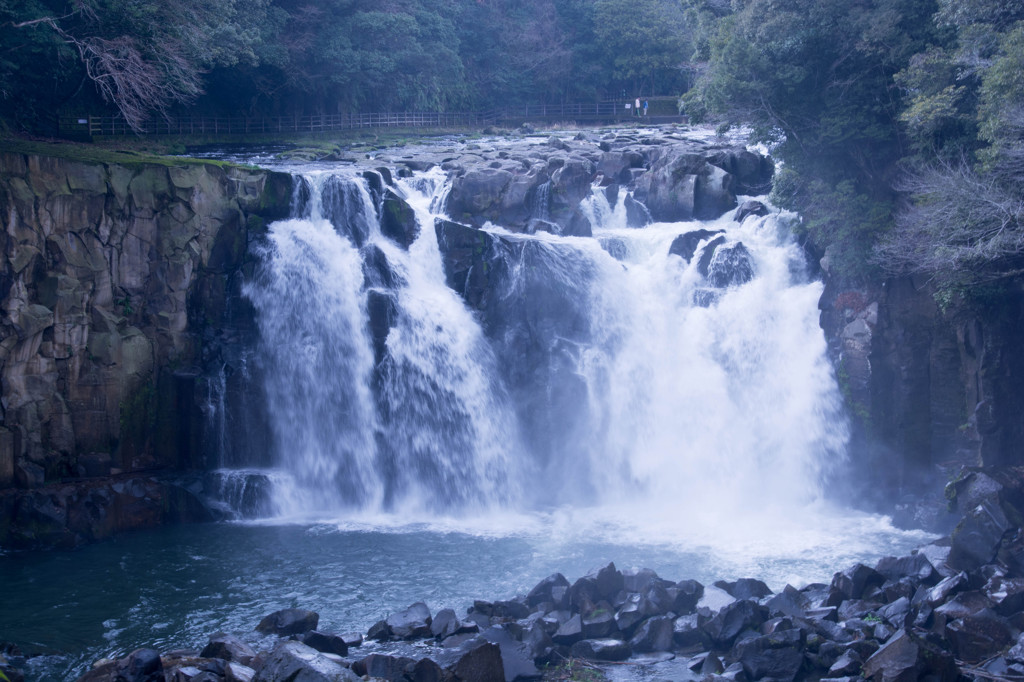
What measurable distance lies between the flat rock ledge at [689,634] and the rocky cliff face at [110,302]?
699cm

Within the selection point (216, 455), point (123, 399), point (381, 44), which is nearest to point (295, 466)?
point (216, 455)

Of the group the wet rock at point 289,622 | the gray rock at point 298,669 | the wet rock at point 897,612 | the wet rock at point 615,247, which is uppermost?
the wet rock at point 615,247

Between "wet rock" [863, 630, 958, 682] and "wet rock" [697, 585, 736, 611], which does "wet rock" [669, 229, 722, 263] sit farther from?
"wet rock" [863, 630, 958, 682]

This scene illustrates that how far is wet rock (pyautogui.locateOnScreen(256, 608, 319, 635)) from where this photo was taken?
38.3 feet

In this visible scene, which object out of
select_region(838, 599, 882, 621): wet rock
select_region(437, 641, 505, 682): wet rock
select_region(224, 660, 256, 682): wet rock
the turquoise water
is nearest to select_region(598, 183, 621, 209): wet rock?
the turquoise water

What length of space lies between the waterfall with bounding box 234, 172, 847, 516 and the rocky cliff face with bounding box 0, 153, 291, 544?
1289 millimetres

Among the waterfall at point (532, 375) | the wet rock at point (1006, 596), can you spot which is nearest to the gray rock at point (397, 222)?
the waterfall at point (532, 375)

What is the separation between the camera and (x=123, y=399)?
1800cm

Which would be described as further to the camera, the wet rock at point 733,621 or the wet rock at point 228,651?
the wet rock at point 733,621

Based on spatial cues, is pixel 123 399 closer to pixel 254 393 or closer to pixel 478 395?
pixel 254 393

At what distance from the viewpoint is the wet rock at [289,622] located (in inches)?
459

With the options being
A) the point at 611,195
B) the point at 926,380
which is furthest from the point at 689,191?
the point at 926,380

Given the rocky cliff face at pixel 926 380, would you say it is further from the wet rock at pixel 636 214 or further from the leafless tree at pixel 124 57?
the leafless tree at pixel 124 57

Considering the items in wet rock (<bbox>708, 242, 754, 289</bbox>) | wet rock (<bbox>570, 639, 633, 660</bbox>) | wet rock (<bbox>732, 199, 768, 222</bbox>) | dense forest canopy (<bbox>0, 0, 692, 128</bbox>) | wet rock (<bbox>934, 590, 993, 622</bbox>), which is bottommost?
wet rock (<bbox>570, 639, 633, 660</bbox>)
